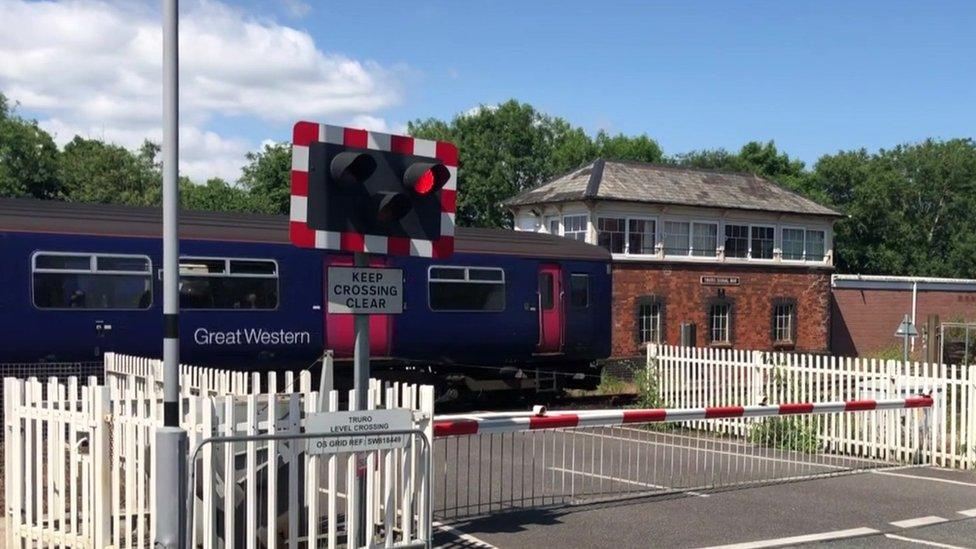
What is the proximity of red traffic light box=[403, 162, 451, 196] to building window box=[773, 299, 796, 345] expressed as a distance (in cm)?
3038

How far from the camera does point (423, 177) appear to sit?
7543 mm

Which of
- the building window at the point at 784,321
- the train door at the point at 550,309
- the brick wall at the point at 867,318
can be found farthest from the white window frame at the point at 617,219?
the train door at the point at 550,309

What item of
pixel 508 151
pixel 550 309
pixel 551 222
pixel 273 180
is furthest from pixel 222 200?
pixel 550 309

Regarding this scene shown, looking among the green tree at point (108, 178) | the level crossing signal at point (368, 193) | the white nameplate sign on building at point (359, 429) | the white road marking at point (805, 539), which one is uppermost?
the green tree at point (108, 178)

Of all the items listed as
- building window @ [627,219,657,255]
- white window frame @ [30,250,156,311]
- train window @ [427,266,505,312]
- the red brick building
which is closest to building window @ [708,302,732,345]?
building window @ [627,219,657,255]

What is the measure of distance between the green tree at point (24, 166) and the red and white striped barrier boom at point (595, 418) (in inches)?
2060

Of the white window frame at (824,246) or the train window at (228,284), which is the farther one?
the white window frame at (824,246)

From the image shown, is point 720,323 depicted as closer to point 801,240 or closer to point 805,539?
point 801,240

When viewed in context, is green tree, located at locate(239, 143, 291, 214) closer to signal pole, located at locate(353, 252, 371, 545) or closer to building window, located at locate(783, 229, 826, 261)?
building window, located at locate(783, 229, 826, 261)

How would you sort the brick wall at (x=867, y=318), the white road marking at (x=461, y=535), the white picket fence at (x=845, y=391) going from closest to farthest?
the white road marking at (x=461, y=535) → the white picket fence at (x=845, y=391) → the brick wall at (x=867, y=318)

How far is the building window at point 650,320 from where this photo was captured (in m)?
32.4

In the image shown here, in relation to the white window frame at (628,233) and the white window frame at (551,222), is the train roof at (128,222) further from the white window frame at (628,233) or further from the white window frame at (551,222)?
the white window frame at (551,222)

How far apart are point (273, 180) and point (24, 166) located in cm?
1332

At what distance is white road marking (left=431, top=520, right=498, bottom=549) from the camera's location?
811 cm
